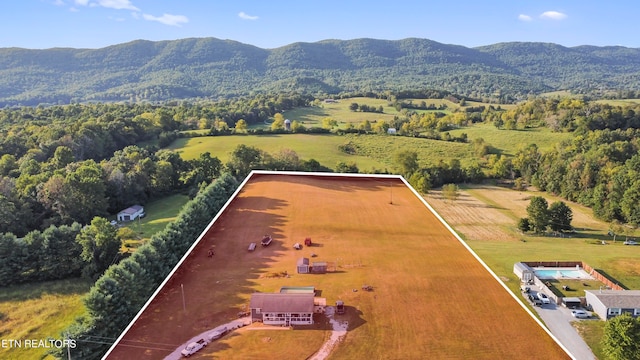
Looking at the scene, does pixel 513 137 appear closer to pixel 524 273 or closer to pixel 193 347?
pixel 524 273

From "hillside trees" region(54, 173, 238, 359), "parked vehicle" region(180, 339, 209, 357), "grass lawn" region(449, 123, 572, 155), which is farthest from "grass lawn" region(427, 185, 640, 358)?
"parked vehicle" region(180, 339, 209, 357)

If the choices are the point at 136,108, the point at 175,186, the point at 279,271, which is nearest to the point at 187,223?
the point at 279,271

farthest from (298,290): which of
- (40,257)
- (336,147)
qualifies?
(336,147)

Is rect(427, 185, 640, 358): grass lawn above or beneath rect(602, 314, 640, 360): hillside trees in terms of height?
beneath

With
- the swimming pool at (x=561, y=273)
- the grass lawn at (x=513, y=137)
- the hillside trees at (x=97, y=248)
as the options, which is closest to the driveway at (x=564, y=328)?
the swimming pool at (x=561, y=273)

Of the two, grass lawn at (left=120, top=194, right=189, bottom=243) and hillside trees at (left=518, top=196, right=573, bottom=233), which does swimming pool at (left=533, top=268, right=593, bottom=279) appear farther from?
grass lawn at (left=120, top=194, right=189, bottom=243)

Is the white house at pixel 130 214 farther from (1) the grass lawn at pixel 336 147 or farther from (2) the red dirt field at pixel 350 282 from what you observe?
(2) the red dirt field at pixel 350 282

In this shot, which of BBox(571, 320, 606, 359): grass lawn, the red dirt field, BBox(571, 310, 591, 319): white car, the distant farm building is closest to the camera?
the red dirt field
